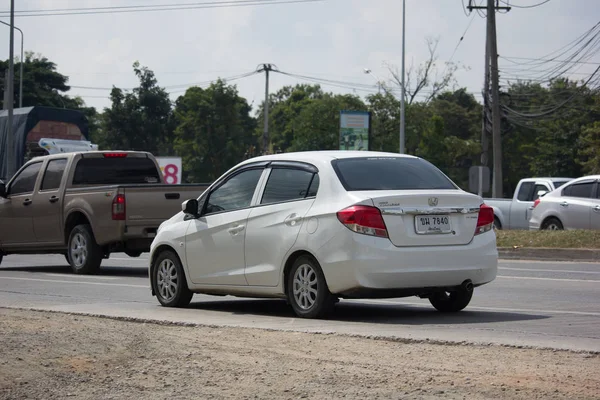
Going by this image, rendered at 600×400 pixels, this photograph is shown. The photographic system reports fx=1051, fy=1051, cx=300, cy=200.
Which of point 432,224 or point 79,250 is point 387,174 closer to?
point 432,224

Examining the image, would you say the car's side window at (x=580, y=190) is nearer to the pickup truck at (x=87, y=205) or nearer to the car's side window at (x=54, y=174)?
the pickup truck at (x=87, y=205)

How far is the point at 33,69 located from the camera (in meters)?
101

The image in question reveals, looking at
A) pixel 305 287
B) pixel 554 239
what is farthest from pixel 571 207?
pixel 305 287

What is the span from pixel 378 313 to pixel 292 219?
55.4 inches

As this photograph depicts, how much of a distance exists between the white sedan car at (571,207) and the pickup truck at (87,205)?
10079 mm

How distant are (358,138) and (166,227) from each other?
45.6 metres

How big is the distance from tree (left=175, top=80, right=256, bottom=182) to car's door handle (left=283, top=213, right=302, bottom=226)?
268ft

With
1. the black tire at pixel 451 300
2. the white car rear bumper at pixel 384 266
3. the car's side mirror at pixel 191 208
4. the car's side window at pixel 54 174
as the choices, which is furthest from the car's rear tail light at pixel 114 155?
the white car rear bumper at pixel 384 266

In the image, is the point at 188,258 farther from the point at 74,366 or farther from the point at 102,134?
the point at 102,134

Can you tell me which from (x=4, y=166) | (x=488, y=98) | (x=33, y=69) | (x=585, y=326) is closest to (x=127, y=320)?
(x=585, y=326)

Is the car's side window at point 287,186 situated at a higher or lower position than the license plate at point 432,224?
higher

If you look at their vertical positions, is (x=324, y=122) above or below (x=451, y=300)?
above

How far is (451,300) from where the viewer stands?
417 inches

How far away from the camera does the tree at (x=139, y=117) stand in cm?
9175
